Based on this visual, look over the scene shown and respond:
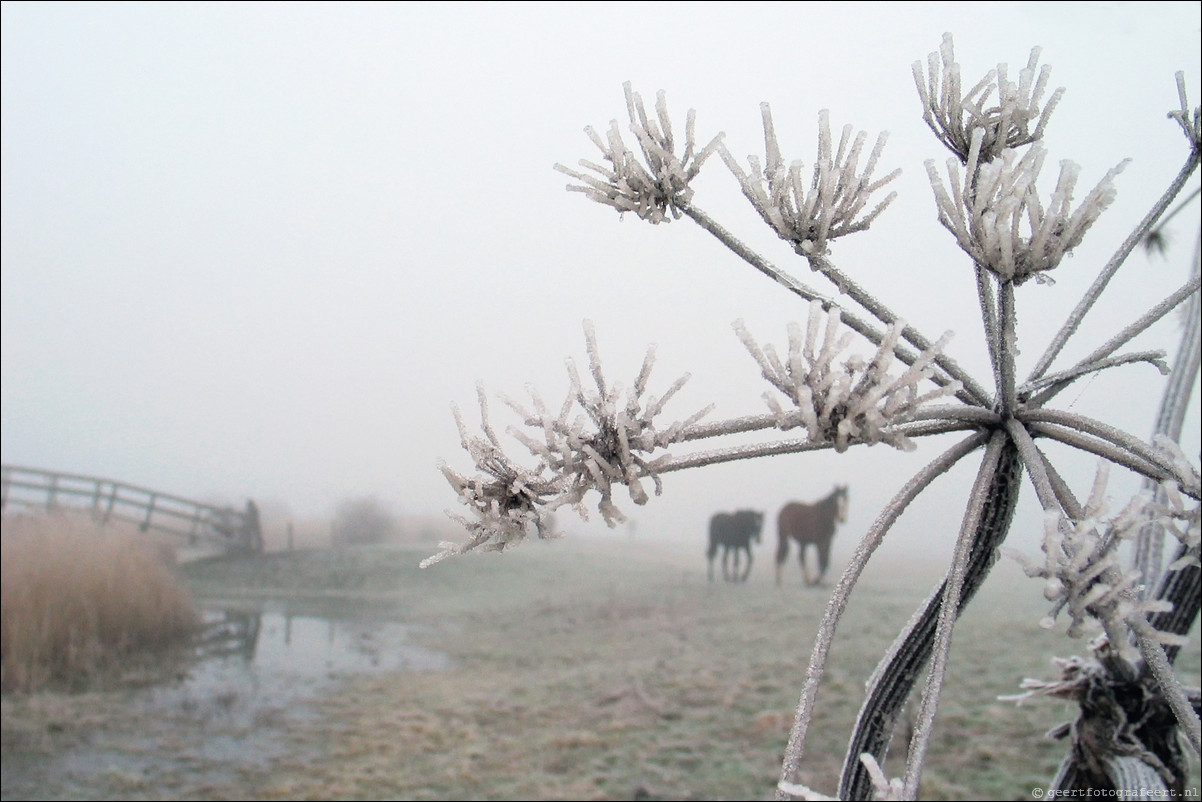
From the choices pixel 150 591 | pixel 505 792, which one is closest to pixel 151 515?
pixel 150 591

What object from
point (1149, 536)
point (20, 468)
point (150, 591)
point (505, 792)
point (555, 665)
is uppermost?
point (20, 468)

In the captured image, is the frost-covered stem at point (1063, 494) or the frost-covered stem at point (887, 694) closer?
the frost-covered stem at point (1063, 494)

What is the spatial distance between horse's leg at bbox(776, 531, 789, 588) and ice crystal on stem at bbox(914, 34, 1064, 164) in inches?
104

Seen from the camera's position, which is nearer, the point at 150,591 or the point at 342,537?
the point at 150,591

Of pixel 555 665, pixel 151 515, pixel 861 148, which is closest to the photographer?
pixel 861 148

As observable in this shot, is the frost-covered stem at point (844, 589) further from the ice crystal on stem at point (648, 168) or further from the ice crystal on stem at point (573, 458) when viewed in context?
the ice crystal on stem at point (648, 168)

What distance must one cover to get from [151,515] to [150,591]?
31 centimetres

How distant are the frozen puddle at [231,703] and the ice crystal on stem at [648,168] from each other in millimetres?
2058

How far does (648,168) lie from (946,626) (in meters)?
0.30

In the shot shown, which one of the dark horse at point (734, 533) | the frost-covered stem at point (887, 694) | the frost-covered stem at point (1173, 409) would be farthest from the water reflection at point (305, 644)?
the frost-covered stem at point (887, 694)

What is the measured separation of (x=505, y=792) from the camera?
2.14m

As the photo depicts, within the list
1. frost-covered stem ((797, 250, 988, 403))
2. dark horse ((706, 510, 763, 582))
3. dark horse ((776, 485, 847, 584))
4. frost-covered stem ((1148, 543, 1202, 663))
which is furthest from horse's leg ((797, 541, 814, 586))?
frost-covered stem ((797, 250, 988, 403))

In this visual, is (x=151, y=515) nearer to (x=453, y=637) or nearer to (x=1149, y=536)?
(x=453, y=637)

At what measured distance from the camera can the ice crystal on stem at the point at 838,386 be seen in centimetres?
40
